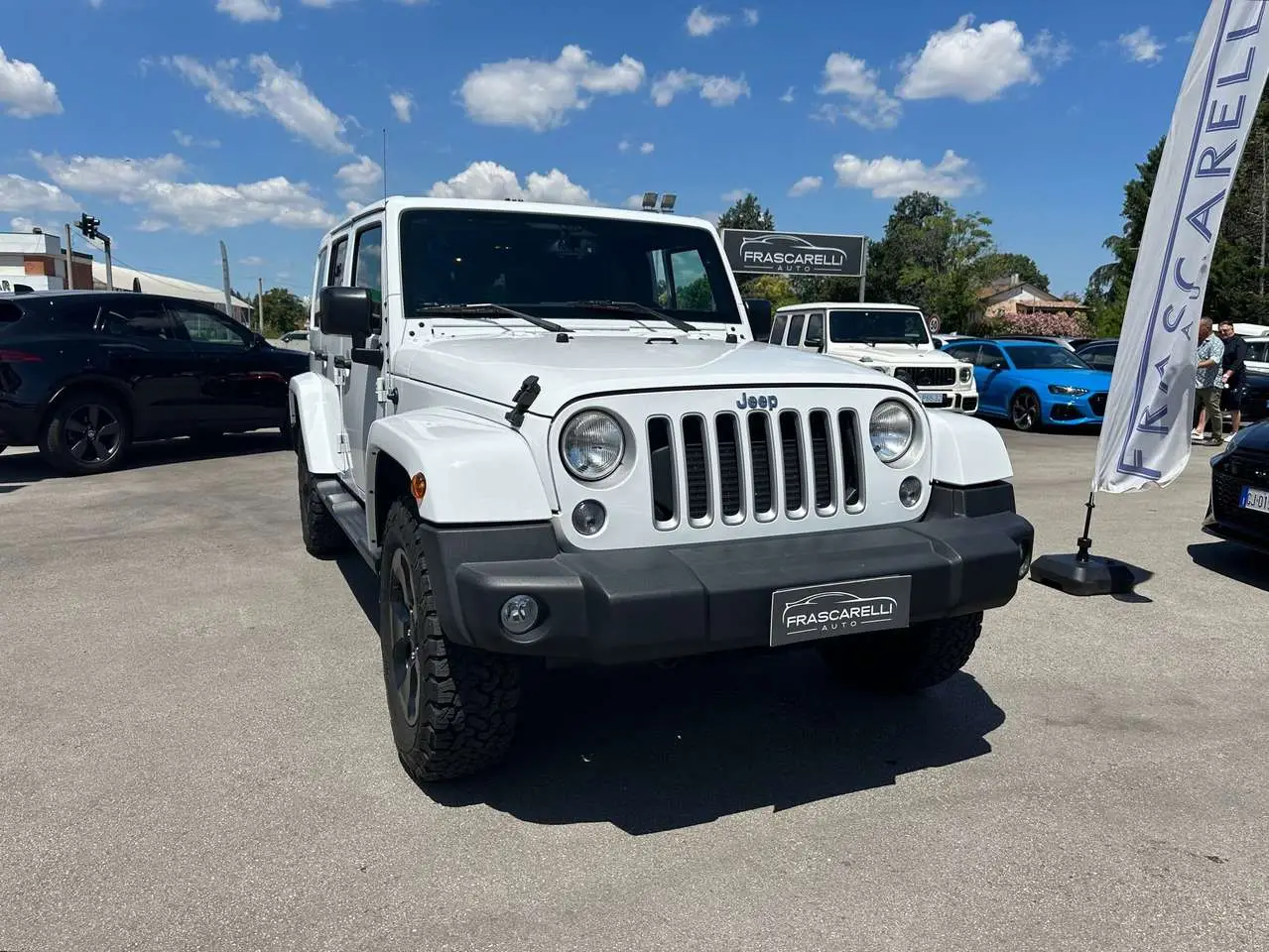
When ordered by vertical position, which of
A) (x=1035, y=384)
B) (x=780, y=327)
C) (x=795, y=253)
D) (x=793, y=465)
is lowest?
(x=1035, y=384)

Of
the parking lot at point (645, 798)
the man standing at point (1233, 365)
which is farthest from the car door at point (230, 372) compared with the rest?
the man standing at point (1233, 365)

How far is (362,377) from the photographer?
452cm

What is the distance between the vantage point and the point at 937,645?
137 inches

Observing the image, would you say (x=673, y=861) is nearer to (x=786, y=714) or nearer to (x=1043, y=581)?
(x=786, y=714)

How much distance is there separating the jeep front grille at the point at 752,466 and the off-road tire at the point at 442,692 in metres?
0.70

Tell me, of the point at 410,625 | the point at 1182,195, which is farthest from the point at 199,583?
the point at 1182,195

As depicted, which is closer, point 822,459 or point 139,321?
point 822,459

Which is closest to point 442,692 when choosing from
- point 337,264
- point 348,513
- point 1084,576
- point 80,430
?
point 348,513

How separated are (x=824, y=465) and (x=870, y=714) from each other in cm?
120

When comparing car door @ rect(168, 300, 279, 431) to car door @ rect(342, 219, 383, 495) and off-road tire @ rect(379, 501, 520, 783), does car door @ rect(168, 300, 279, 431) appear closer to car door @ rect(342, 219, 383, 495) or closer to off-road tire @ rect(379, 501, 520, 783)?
car door @ rect(342, 219, 383, 495)

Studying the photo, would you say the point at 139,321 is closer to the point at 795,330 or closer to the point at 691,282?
the point at 691,282

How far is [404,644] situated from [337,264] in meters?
2.80

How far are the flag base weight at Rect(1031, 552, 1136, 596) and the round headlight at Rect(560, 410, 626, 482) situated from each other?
370cm

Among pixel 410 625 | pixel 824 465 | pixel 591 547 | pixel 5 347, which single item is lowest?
pixel 410 625
